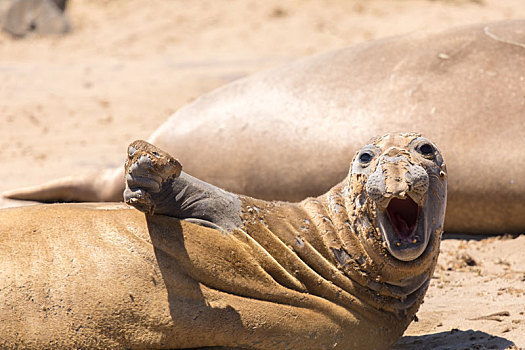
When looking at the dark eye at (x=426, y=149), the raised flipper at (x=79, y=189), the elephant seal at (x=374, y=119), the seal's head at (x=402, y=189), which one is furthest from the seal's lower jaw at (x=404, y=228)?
the raised flipper at (x=79, y=189)

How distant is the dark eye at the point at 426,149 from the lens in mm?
2766

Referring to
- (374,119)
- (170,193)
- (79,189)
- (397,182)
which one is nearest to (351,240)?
(397,182)

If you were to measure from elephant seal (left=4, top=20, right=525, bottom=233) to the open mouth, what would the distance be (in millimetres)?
1431

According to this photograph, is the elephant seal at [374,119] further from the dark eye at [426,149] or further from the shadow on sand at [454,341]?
the dark eye at [426,149]

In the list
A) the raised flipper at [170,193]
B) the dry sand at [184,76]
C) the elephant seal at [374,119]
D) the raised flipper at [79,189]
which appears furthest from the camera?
the raised flipper at [79,189]

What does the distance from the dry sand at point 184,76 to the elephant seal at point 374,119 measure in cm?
30

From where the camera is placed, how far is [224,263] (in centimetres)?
264

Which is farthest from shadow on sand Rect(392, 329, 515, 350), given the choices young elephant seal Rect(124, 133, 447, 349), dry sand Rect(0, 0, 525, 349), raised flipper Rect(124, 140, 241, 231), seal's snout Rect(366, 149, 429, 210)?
raised flipper Rect(124, 140, 241, 231)

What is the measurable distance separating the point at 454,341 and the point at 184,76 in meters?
6.15

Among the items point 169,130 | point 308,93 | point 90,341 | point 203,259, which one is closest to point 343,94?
point 308,93

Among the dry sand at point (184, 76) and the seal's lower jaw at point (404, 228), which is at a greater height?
the seal's lower jaw at point (404, 228)

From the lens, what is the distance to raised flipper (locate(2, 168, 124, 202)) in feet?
16.3

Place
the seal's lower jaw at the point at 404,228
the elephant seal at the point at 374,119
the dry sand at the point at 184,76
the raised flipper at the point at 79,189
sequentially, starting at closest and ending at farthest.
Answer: the seal's lower jaw at the point at 404,228 < the dry sand at the point at 184,76 < the elephant seal at the point at 374,119 < the raised flipper at the point at 79,189

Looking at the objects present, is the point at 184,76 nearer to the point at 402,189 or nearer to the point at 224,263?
the point at 224,263
